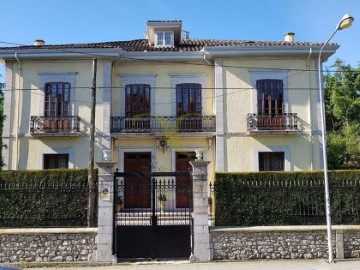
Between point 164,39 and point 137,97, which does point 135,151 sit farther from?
point 164,39

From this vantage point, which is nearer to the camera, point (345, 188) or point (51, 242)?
point (51, 242)

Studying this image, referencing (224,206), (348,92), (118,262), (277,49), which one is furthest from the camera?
(348,92)

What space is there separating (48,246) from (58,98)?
10.0 metres

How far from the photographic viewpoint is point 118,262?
1105cm

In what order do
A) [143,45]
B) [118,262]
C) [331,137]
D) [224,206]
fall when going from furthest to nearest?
1. [331,137]
2. [143,45]
3. [224,206]
4. [118,262]

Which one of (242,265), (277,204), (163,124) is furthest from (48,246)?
(163,124)

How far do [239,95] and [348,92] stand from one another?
624 inches

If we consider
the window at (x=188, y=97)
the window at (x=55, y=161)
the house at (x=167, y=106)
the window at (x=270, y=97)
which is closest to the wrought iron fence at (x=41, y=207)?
the house at (x=167, y=106)

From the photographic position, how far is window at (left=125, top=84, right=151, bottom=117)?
20.2 meters

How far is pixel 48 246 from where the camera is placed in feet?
36.7

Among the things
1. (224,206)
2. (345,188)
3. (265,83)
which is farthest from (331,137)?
(224,206)

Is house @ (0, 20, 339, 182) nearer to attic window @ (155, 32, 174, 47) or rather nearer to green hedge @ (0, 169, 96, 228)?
attic window @ (155, 32, 174, 47)

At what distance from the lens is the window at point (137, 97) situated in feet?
66.1

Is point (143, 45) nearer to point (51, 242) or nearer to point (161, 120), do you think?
point (161, 120)
